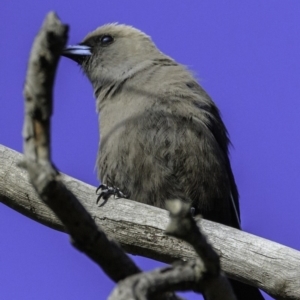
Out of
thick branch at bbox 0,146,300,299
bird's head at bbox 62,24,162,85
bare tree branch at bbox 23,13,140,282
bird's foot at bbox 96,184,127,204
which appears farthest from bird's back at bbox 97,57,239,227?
bare tree branch at bbox 23,13,140,282

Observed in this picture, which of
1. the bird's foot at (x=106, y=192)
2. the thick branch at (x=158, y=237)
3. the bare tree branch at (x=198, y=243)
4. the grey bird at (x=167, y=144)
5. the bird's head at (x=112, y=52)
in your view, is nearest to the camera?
the bare tree branch at (x=198, y=243)

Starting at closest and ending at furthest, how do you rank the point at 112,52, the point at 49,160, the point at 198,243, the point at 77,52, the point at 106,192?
the point at 49,160
the point at 198,243
the point at 106,192
the point at 112,52
the point at 77,52

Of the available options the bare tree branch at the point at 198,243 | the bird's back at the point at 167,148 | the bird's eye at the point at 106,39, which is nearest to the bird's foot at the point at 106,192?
the bird's back at the point at 167,148

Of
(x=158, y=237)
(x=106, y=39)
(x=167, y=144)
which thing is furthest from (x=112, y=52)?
(x=158, y=237)

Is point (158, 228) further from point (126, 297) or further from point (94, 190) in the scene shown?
point (126, 297)

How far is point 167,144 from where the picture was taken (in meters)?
4.54

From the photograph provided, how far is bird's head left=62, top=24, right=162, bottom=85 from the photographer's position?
17.9ft

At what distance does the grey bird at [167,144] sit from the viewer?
14.9 feet

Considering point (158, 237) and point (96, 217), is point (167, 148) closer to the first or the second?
point (96, 217)

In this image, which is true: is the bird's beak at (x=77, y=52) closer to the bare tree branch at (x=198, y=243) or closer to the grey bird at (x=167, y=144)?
the grey bird at (x=167, y=144)

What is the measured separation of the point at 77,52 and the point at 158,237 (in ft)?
8.75

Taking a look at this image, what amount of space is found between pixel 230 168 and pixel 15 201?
168 centimetres

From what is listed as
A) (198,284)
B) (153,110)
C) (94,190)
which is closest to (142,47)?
(153,110)

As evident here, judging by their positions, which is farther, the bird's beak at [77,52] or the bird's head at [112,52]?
the bird's beak at [77,52]
